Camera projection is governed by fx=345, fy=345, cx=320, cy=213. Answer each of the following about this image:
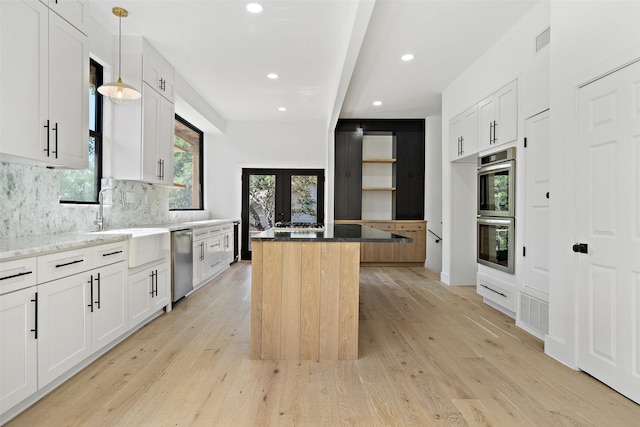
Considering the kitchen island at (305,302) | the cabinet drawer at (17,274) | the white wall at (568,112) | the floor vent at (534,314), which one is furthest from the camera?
the floor vent at (534,314)

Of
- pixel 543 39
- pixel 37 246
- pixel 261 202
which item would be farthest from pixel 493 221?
pixel 261 202

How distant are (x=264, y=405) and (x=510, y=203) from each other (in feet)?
9.98

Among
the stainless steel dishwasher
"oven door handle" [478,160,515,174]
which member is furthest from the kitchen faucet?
"oven door handle" [478,160,515,174]

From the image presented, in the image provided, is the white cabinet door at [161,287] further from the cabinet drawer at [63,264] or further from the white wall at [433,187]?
the white wall at [433,187]

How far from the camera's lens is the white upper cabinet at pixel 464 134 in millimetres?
4340

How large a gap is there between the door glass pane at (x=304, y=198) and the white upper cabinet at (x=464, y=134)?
3115 mm

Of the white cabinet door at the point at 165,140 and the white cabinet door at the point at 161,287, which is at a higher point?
the white cabinet door at the point at 165,140

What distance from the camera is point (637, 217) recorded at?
2008mm

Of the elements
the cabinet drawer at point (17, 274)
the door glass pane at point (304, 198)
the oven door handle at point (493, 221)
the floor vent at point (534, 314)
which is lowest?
the floor vent at point (534, 314)

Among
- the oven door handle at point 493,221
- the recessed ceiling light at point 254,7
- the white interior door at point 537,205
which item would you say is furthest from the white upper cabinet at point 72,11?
the oven door handle at point 493,221

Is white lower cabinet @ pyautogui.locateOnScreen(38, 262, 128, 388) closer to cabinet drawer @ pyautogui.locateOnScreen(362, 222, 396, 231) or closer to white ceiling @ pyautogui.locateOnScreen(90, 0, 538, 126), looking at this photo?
white ceiling @ pyautogui.locateOnScreen(90, 0, 538, 126)

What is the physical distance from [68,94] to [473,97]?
4.25 m

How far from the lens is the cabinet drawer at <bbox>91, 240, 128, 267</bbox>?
2.48 metres

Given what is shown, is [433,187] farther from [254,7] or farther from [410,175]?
[254,7]
